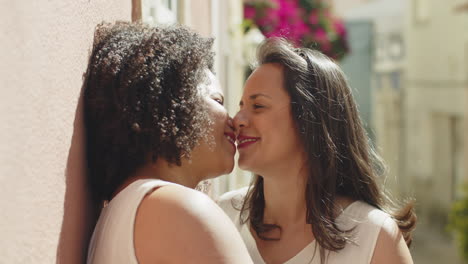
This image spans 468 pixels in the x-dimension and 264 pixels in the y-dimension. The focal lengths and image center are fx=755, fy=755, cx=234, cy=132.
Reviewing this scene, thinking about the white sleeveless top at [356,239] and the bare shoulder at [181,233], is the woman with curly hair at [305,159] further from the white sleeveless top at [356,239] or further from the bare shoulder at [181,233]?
the bare shoulder at [181,233]

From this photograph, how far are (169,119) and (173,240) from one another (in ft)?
1.42

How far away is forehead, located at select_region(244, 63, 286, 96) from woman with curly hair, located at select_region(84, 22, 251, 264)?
1.48 feet

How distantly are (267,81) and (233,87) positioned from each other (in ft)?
13.8

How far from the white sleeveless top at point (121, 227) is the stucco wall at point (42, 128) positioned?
0.09m

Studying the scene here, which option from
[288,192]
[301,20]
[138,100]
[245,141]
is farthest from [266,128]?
[301,20]

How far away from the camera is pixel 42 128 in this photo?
181 cm

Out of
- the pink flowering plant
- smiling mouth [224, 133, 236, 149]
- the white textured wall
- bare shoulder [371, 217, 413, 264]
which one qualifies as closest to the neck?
smiling mouth [224, 133, 236, 149]

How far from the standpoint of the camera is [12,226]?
1.60 m

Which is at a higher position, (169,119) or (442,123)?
(169,119)

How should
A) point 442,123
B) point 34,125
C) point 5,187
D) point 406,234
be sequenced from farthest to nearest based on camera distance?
point 442,123 → point 406,234 → point 34,125 → point 5,187

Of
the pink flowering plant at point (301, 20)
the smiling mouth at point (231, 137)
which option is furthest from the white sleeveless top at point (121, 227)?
the pink flowering plant at point (301, 20)

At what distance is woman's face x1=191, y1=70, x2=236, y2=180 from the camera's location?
2525mm

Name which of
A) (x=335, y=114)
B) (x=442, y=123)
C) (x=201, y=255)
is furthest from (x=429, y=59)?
(x=201, y=255)

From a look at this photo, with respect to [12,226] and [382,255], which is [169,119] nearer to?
[12,226]
